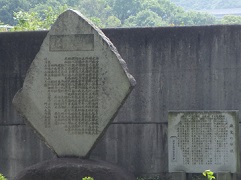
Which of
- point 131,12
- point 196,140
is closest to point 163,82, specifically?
point 196,140

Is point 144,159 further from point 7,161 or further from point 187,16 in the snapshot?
point 187,16

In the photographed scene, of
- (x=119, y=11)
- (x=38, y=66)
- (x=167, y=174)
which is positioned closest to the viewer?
(x=38, y=66)

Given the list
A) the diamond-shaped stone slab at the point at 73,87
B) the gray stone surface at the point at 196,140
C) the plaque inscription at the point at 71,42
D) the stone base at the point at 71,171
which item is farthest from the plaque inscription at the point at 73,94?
the gray stone surface at the point at 196,140

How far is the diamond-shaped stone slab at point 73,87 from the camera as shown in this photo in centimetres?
849

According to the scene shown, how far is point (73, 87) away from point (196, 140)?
5.28 ft

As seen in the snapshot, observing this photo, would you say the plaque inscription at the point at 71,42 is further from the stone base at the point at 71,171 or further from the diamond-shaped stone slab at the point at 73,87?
the stone base at the point at 71,171

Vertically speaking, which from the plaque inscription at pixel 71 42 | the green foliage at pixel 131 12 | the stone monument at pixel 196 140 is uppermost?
the green foliage at pixel 131 12

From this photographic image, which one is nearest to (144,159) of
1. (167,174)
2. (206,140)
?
(167,174)

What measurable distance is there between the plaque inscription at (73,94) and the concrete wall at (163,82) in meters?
1.04

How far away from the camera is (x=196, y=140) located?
29.3 feet

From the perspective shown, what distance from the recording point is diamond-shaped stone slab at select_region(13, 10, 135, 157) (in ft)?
27.9

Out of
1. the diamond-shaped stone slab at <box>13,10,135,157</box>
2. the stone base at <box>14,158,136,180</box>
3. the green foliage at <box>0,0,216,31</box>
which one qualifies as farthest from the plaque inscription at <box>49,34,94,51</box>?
the green foliage at <box>0,0,216,31</box>

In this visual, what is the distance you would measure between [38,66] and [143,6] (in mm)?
48918

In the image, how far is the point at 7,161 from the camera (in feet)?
32.1
